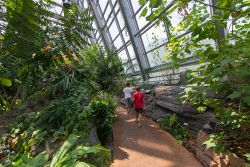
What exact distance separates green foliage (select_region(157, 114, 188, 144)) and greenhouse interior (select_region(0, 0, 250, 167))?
2 centimetres

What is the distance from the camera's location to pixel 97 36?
1481 cm

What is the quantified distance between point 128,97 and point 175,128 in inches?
86.3

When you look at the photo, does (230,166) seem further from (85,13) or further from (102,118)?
(85,13)

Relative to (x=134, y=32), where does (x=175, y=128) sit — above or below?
below

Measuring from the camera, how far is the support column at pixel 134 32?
26.1 ft

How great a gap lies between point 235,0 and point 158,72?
6454 mm

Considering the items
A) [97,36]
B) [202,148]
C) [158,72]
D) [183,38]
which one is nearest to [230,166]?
[202,148]

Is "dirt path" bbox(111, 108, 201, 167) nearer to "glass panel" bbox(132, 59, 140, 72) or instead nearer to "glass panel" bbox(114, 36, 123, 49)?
"glass panel" bbox(132, 59, 140, 72)

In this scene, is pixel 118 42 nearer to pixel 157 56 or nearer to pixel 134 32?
pixel 134 32

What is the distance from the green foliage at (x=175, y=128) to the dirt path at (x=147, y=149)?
11 cm

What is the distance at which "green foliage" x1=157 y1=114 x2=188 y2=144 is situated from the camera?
154 inches

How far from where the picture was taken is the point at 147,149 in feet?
12.1

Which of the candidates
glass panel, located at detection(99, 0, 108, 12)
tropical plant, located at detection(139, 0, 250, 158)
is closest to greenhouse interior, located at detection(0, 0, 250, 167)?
tropical plant, located at detection(139, 0, 250, 158)

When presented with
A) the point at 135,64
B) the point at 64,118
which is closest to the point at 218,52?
the point at 64,118
